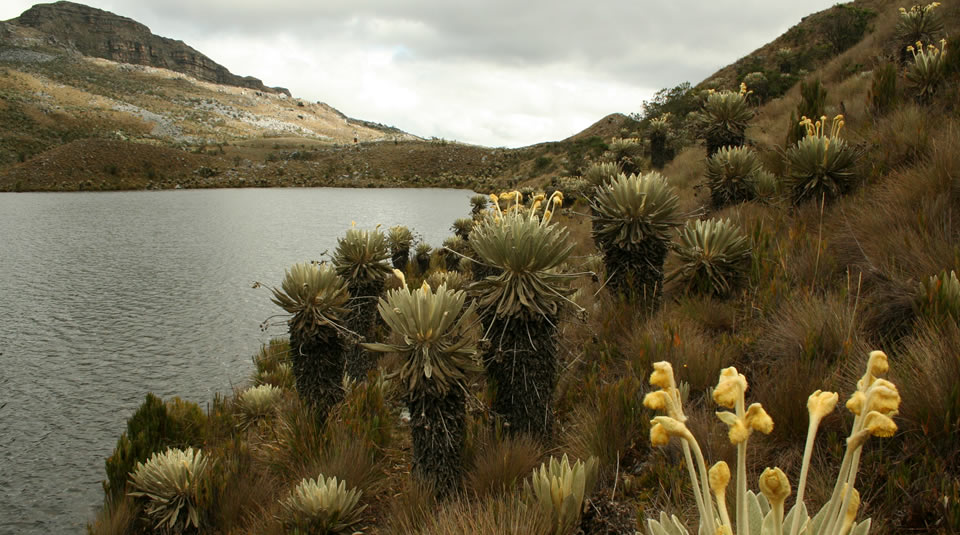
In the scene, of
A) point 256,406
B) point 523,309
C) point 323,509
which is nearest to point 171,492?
point 323,509

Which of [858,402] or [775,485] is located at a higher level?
[858,402]

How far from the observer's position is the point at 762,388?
9.55ft

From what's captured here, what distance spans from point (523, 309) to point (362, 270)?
2.40m

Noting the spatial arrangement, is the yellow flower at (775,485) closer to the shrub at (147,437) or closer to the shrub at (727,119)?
the shrub at (147,437)

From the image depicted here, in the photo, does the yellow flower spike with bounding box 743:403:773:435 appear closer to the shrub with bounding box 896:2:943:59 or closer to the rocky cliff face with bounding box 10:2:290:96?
the shrub with bounding box 896:2:943:59

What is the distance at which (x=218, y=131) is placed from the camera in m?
70.9

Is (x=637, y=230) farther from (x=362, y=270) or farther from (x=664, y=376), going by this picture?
(x=664, y=376)

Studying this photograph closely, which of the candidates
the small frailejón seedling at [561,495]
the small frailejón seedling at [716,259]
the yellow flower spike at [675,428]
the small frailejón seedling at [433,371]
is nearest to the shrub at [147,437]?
the small frailejón seedling at [433,371]

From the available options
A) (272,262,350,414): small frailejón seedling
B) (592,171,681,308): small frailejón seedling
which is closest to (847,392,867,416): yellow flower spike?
(592,171,681,308): small frailejón seedling

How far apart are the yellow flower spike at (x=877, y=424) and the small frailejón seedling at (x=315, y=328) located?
349 centimetres

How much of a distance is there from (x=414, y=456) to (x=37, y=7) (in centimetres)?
16790

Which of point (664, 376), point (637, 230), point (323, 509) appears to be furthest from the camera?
point (637, 230)

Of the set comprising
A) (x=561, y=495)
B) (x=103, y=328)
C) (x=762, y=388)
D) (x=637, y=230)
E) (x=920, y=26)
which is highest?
(x=920, y=26)

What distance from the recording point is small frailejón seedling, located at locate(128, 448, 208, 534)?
3.40m
